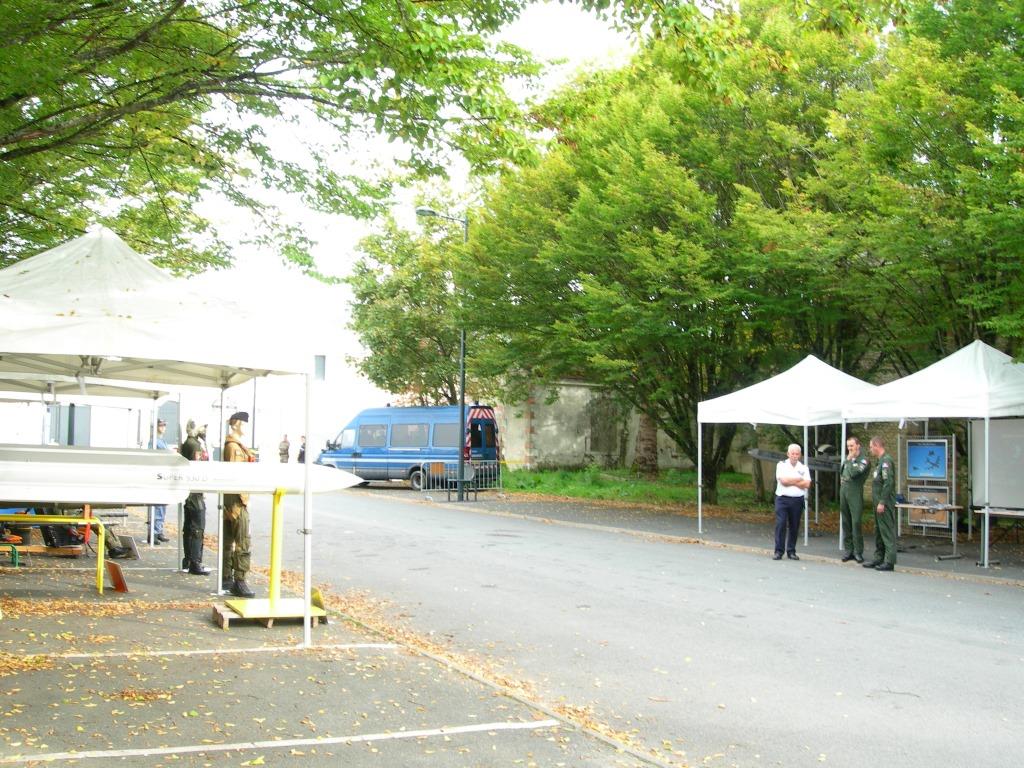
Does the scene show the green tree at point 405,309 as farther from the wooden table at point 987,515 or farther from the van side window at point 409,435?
the wooden table at point 987,515

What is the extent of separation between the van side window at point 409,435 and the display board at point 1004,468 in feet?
66.4

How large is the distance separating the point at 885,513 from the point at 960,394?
224 centimetres

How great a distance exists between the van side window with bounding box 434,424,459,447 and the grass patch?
257 cm

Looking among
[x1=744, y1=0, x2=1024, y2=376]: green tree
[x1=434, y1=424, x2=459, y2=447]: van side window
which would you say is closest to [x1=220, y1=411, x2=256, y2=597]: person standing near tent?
[x1=744, y1=0, x2=1024, y2=376]: green tree

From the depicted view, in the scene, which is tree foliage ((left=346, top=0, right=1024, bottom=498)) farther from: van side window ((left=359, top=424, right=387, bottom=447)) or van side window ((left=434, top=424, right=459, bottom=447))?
van side window ((left=359, top=424, right=387, bottom=447))

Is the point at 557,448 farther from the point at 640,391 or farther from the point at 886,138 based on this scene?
the point at 886,138

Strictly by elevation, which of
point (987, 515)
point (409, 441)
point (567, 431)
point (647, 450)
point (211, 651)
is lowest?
point (211, 651)

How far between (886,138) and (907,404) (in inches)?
175

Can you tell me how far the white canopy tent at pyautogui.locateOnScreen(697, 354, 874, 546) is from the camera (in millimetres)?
18438

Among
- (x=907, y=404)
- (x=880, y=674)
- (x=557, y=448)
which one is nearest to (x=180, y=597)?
(x=880, y=674)

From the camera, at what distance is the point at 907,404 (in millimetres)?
16391

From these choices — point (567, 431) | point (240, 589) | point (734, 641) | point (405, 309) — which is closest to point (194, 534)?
point (240, 589)

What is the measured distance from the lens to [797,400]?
18719mm

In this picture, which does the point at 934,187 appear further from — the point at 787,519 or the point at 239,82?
the point at 239,82
